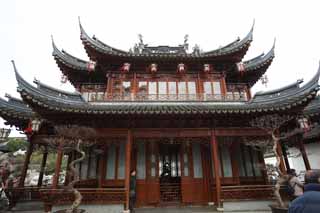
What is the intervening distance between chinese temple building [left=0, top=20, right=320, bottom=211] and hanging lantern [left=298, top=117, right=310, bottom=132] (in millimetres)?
289

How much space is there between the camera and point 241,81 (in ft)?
36.1

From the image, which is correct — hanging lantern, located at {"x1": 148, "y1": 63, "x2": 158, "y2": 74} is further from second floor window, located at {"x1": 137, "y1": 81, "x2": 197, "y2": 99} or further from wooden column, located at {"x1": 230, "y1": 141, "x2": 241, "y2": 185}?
wooden column, located at {"x1": 230, "y1": 141, "x2": 241, "y2": 185}

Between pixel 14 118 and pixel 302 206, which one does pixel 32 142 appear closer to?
pixel 14 118

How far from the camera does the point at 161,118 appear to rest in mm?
7746

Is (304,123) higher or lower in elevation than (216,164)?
higher

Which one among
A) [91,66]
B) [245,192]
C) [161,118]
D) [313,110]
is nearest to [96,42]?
[91,66]

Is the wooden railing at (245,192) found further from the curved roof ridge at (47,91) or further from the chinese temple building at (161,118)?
the curved roof ridge at (47,91)

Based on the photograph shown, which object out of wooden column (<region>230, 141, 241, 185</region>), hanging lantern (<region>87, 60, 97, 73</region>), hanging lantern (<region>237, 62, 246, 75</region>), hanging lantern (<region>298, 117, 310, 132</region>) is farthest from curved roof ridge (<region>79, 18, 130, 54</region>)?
hanging lantern (<region>298, 117, 310, 132</region>)

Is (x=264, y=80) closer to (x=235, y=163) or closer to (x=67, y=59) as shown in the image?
(x=235, y=163)

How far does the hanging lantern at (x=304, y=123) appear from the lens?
Result: 7.20 metres

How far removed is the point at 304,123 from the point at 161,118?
536cm

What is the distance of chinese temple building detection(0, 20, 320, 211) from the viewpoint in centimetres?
712

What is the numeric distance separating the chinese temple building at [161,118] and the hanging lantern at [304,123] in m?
0.29

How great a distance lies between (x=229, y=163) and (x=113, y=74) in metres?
7.07
